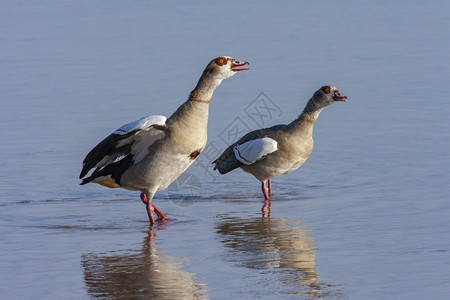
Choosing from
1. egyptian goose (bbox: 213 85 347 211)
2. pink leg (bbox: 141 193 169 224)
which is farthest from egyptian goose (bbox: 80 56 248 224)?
egyptian goose (bbox: 213 85 347 211)

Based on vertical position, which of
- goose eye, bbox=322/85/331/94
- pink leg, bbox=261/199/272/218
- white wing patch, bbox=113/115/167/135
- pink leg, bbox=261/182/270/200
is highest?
A: goose eye, bbox=322/85/331/94

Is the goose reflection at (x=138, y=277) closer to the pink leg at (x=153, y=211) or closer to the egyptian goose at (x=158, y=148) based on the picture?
the pink leg at (x=153, y=211)

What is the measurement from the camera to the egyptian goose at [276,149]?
474 inches

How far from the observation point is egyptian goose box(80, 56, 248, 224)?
10734mm

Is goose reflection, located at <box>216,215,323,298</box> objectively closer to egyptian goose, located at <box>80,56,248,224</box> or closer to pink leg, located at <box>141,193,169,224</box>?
pink leg, located at <box>141,193,169,224</box>

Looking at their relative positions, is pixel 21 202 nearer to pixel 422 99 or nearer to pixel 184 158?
pixel 184 158

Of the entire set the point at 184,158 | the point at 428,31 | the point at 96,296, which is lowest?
the point at 96,296

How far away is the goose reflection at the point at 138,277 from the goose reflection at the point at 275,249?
64 cm

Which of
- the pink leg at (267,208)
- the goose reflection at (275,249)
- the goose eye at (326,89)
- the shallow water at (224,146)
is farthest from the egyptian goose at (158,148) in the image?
the goose eye at (326,89)

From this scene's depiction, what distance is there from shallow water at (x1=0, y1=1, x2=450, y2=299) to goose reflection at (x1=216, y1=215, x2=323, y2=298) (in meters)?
0.02

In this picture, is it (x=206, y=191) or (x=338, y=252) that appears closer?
(x=338, y=252)

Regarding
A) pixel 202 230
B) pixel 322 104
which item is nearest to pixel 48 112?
pixel 322 104

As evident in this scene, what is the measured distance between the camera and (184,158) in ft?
35.5

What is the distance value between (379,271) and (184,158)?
3.22 m
